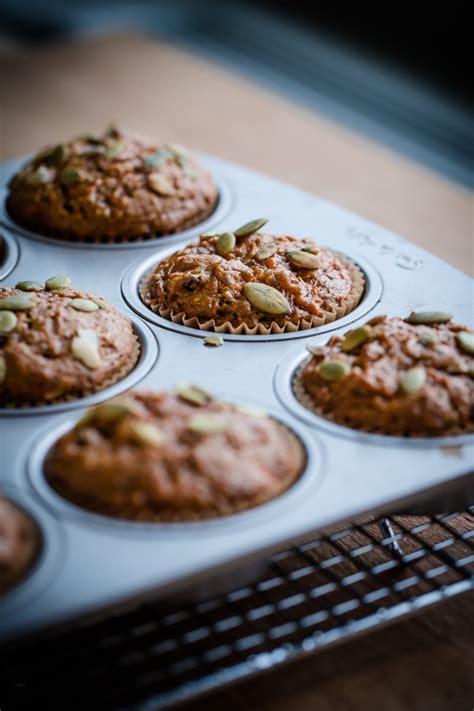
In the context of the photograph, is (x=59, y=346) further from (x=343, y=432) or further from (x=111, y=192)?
(x=111, y=192)

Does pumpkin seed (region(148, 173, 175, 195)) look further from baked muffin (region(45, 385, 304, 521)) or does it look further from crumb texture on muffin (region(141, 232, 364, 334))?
baked muffin (region(45, 385, 304, 521))

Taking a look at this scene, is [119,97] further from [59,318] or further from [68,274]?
[59,318]

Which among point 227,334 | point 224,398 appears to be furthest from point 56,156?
point 224,398

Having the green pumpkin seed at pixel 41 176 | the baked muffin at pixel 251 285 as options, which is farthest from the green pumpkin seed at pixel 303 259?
the green pumpkin seed at pixel 41 176

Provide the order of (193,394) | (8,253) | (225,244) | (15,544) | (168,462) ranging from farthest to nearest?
(8,253), (225,244), (193,394), (168,462), (15,544)

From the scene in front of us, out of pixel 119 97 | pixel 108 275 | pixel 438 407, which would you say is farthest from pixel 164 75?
pixel 438 407
